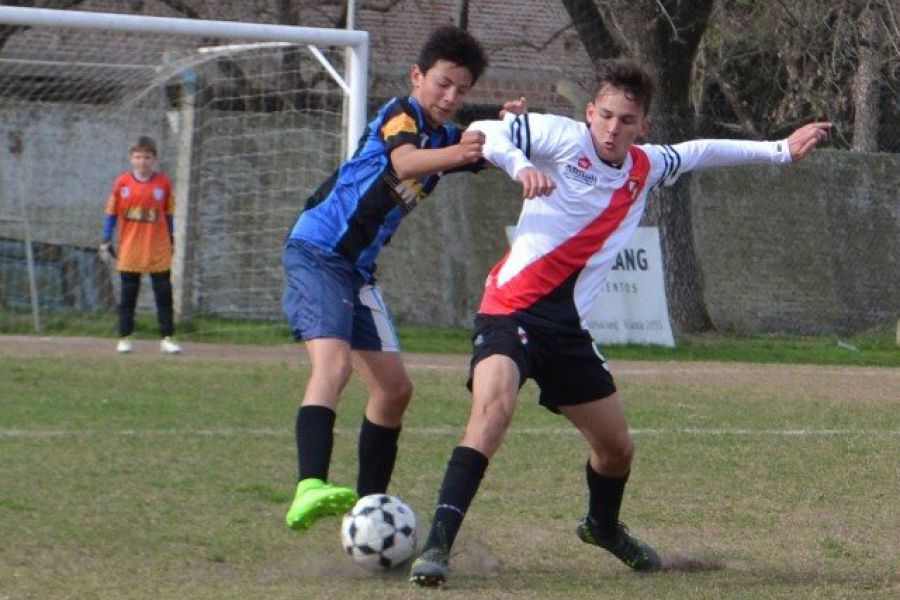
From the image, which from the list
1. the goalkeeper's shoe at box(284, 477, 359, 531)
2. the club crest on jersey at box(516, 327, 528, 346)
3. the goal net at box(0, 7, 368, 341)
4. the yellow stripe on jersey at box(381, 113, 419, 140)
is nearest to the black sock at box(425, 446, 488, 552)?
the goalkeeper's shoe at box(284, 477, 359, 531)

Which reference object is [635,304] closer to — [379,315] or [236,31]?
[236,31]

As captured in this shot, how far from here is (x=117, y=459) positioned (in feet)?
25.9

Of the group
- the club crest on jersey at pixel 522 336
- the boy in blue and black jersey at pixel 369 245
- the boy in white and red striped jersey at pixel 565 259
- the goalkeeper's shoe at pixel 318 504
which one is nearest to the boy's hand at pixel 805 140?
the boy in white and red striped jersey at pixel 565 259

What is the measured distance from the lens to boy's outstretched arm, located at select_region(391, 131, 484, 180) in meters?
5.50

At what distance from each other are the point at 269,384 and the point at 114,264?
436cm

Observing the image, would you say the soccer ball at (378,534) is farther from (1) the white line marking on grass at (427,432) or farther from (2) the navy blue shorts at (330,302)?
(1) the white line marking on grass at (427,432)

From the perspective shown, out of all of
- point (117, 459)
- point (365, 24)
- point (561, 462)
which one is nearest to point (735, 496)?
point (561, 462)

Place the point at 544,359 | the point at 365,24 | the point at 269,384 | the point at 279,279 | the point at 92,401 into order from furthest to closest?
the point at 365,24 < the point at 279,279 < the point at 269,384 < the point at 92,401 < the point at 544,359

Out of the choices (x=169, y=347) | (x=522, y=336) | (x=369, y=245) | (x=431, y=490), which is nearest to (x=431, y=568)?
(x=522, y=336)

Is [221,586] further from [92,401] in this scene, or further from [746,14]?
[746,14]

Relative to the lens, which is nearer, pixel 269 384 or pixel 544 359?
pixel 544 359

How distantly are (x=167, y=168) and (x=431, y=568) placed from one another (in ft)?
38.1

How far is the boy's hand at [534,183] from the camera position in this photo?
17.3 feet

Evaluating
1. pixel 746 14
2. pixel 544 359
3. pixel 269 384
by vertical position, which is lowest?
pixel 269 384
